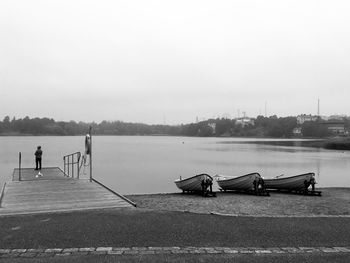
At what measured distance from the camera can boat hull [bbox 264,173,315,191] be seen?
1736 centimetres

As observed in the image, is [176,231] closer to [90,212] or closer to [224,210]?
[90,212]

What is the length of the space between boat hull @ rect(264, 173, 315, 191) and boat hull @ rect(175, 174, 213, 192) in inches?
155

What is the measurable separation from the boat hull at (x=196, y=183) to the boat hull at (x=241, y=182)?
1889 millimetres

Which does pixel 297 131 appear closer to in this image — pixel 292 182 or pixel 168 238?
pixel 292 182

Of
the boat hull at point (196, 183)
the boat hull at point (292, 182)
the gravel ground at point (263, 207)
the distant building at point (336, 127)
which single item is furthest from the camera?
the distant building at point (336, 127)

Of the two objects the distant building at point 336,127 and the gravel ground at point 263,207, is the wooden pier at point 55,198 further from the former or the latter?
the distant building at point 336,127

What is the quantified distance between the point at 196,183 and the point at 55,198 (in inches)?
256

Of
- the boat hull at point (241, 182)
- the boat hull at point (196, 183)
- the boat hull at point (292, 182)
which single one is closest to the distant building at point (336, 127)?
the boat hull at point (292, 182)

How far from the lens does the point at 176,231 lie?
7324 millimetres

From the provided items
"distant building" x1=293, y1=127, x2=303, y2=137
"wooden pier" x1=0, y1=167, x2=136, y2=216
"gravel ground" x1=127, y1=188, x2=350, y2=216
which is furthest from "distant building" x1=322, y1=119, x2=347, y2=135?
"wooden pier" x1=0, y1=167, x2=136, y2=216

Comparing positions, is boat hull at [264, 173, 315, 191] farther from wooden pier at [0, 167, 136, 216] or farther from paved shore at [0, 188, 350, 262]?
paved shore at [0, 188, 350, 262]

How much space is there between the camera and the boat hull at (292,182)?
56.9 ft

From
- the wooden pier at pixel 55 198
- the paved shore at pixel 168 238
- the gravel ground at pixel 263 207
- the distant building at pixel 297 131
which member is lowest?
the gravel ground at pixel 263 207

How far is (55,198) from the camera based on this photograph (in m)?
11.9
